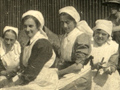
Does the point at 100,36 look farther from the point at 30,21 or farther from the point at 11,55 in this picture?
the point at 11,55

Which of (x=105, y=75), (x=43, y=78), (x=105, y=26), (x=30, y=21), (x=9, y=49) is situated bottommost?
(x=105, y=75)

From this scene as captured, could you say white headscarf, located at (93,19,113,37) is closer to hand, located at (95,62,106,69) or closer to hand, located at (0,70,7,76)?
hand, located at (95,62,106,69)

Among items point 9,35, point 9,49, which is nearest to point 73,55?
point 9,35

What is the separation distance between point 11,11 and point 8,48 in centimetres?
68

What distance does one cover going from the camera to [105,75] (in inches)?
222

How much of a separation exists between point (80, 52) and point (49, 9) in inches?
70.1

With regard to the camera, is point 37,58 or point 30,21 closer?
point 37,58

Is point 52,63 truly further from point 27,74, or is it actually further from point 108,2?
point 108,2

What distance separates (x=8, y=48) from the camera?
6.24 metres

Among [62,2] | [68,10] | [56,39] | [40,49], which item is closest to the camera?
[40,49]

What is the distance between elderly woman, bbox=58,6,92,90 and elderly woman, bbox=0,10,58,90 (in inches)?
8.0

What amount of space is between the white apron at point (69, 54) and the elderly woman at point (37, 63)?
180 millimetres

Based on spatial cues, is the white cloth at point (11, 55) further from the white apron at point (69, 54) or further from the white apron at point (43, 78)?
the white apron at point (43, 78)

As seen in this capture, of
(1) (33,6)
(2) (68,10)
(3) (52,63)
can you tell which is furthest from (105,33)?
(1) (33,6)
